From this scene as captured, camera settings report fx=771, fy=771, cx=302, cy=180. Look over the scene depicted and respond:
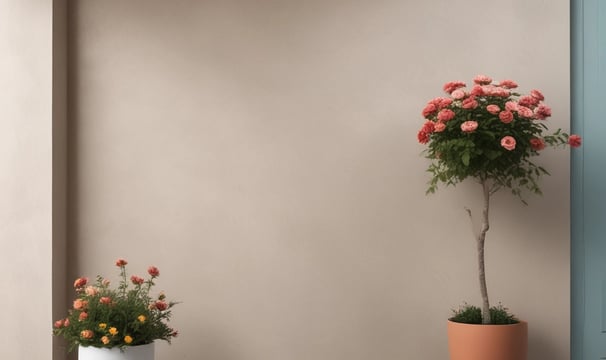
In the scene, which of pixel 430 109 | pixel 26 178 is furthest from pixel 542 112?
pixel 26 178

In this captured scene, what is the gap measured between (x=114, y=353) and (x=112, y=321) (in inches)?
6.2

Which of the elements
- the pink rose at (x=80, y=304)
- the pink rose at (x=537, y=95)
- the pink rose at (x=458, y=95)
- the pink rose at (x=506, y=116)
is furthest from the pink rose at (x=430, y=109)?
the pink rose at (x=80, y=304)

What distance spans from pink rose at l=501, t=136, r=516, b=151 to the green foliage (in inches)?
35.0

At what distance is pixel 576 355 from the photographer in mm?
4176

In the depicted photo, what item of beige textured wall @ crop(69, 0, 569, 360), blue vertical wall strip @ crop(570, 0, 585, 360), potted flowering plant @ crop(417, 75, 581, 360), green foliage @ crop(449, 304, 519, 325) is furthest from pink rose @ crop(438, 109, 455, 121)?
green foliage @ crop(449, 304, 519, 325)

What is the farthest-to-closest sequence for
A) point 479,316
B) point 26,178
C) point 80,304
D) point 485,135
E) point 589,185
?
point 26,178 → point 589,185 → point 479,316 → point 80,304 → point 485,135

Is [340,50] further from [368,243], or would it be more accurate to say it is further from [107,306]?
[107,306]

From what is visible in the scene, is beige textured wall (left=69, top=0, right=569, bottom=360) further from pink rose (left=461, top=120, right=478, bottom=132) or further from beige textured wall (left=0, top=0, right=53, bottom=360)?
pink rose (left=461, top=120, right=478, bottom=132)

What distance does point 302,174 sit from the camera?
4.36 metres

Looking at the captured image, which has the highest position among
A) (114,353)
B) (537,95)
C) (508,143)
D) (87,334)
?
(537,95)

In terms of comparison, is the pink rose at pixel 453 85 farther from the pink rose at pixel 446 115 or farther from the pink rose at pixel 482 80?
the pink rose at pixel 446 115

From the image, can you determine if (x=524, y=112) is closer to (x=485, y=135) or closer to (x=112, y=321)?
(x=485, y=135)

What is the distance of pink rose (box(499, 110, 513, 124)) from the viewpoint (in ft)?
11.9

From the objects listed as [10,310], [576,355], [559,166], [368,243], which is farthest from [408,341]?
[10,310]
